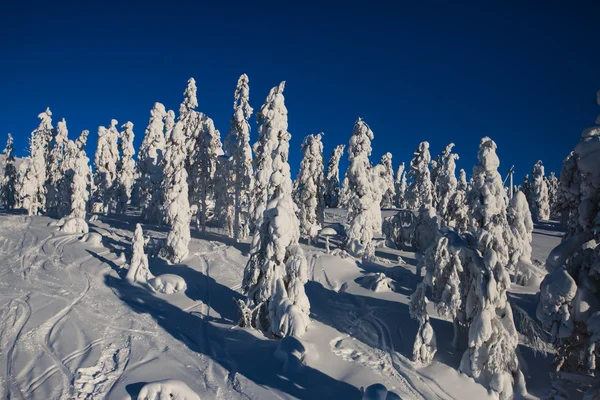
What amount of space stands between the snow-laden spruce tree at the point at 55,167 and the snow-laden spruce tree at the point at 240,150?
3305 centimetres

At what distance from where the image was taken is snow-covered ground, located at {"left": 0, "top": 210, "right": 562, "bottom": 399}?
41.3ft

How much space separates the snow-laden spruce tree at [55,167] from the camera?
5247 cm

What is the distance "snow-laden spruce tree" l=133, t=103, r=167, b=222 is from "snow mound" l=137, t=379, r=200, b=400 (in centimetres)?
3246

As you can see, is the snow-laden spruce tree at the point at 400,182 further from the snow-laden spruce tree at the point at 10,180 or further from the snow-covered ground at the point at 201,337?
the snow-laden spruce tree at the point at 10,180

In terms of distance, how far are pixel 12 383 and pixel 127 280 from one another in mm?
10699

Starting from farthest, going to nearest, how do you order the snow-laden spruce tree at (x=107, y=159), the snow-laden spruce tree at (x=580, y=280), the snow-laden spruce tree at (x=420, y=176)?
1. the snow-laden spruce tree at (x=420, y=176)
2. the snow-laden spruce tree at (x=107, y=159)
3. the snow-laden spruce tree at (x=580, y=280)

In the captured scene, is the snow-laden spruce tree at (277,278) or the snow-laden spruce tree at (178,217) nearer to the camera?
the snow-laden spruce tree at (277,278)

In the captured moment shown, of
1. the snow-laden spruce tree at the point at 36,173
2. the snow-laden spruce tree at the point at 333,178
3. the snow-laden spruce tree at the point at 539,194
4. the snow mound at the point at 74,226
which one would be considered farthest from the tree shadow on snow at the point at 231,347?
the snow-laden spruce tree at the point at 539,194

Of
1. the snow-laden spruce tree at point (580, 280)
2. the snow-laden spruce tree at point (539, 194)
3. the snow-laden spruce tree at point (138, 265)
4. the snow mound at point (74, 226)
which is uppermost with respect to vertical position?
the snow-laden spruce tree at point (539, 194)

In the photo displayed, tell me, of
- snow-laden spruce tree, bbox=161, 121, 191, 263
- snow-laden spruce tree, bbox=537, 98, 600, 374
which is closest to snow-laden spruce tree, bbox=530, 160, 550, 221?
snow-laden spruce tree, bbox=161, 121, 191, 263

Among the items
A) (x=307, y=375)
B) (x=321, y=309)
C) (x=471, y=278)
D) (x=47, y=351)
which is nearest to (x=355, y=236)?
(x=321, y=309)

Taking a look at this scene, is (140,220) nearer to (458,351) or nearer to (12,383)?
Answer: (12,383)

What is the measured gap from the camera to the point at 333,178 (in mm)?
70750

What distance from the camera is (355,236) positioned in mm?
30234
